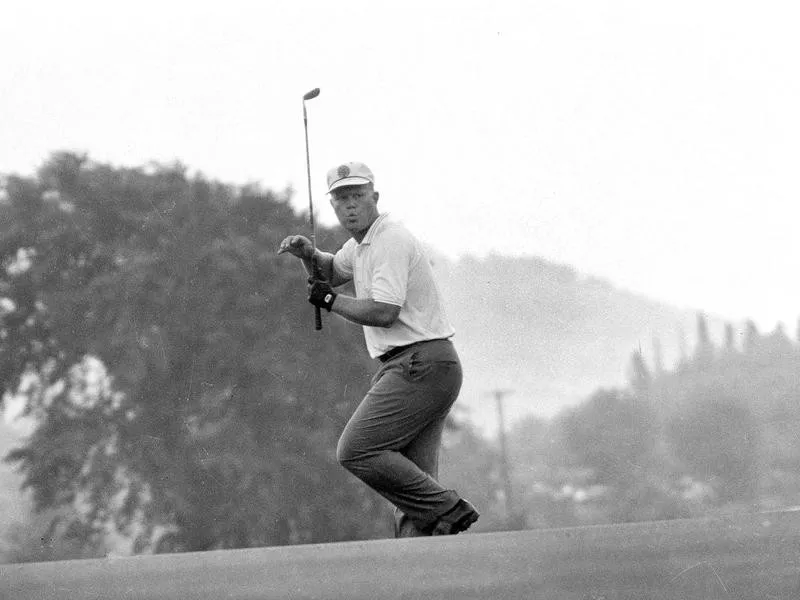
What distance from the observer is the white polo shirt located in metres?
2.73

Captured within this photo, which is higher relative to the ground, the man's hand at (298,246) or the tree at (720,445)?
the man's hand at (298,246)

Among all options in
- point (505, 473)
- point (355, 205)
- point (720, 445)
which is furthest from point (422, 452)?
point (720, 445)

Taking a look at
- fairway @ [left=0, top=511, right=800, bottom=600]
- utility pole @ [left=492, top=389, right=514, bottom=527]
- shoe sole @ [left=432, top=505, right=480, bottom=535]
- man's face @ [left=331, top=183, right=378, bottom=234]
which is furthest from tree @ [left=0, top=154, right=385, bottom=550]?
fairway @ [left=0, top=511, right=800, bottom=600]

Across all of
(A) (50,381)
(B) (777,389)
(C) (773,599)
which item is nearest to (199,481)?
(A) (50,381)

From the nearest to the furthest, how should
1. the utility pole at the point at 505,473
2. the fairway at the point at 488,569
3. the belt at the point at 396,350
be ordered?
the fairway at the point at 488,569 → the belt at the point at 396,350 → the utility pole at the point at 505,473

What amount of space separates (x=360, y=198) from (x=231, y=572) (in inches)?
42.5

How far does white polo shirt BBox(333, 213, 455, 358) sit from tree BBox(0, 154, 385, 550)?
85.4 inches

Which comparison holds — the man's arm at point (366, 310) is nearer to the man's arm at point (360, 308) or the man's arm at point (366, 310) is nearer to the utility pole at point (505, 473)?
the man's arm at point (360, 308)

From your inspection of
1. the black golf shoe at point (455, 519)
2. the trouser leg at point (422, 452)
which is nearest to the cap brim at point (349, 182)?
the trouser leg at point (422, 452)

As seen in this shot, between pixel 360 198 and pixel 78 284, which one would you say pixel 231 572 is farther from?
pixel 78 284

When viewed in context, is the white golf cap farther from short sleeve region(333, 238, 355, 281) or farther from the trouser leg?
the trouser leg

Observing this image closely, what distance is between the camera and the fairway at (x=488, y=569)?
75.3 inches

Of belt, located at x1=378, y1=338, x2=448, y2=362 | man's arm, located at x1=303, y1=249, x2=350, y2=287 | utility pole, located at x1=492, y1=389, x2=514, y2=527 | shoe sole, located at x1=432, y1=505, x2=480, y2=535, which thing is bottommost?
utility pole, located at x1=492, y1=389, x2=514, y2=527

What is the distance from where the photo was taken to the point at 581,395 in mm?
5066
